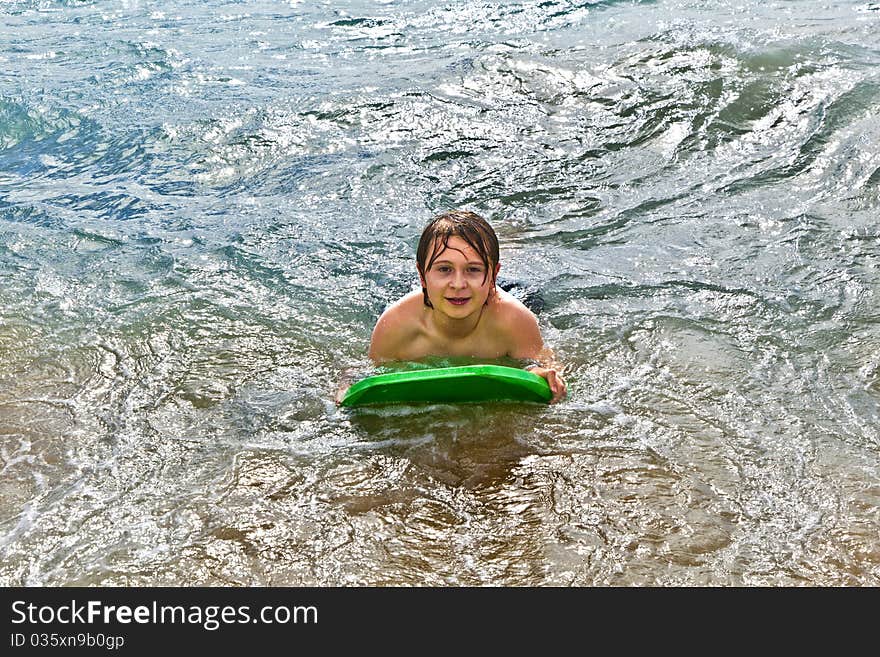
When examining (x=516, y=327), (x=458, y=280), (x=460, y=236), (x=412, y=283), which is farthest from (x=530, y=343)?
(x=412, y=283)

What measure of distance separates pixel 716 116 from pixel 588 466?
5150mm

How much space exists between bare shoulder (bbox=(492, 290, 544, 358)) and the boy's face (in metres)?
0.24

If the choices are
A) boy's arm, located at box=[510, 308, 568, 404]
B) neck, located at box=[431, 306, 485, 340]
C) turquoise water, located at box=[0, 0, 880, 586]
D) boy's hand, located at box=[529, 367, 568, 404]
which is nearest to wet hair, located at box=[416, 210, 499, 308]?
neck, located at box=[431, 306, 485, 340]

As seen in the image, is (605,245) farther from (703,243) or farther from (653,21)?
(653,21)

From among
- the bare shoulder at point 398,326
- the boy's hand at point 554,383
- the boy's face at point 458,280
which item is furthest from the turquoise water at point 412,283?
the boy's face at point 458,280

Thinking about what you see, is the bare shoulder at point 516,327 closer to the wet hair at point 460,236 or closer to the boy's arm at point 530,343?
the boy's arm at point 530,343

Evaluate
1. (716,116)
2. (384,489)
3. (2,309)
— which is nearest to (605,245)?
(716,116)

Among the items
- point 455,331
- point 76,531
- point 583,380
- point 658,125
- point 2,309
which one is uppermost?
point 658,125

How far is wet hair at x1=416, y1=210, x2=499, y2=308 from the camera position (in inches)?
175

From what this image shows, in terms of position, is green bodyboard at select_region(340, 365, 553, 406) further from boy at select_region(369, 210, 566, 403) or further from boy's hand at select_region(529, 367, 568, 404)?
boy at select_region(369, 210, 566, 403)

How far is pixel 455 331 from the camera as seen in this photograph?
4859 millimetres

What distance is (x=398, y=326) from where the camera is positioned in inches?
193

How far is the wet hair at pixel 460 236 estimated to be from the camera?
443 centimetres

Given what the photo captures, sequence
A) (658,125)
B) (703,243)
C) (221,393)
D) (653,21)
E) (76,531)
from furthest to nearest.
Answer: (653,21) < (658,125) < (703,243) < (221,393) < (76,531)
